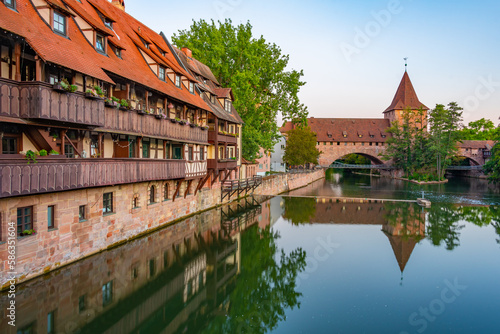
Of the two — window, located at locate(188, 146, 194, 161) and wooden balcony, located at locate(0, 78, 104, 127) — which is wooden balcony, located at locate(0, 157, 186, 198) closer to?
wooden balcony, located at locate(0, 78, 104, 127)

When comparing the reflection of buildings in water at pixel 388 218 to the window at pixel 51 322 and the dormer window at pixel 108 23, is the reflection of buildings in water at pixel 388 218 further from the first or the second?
the dormer window at pixel 108 23

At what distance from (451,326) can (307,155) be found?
4634cm

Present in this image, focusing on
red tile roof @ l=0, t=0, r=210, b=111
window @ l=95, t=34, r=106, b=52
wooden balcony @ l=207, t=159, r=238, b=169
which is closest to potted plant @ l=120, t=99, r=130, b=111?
red tile roof @ l=0, t=0, r=210, b=111

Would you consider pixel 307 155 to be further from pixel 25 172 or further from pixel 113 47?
pixel 25 172

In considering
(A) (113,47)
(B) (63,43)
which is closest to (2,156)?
(B) (63,43)

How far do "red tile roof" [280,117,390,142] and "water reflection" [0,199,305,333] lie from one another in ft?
185

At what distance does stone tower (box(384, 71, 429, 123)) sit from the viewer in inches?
2778

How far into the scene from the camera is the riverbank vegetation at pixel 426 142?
5734 cm

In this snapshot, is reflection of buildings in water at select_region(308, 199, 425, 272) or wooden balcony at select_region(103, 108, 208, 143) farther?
reflection of buildings in water at select_region(308, 199, 425, 272)

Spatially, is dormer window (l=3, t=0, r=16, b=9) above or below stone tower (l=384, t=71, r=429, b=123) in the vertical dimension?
below

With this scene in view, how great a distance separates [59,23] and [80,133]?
3.72m

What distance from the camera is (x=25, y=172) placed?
31.2ft

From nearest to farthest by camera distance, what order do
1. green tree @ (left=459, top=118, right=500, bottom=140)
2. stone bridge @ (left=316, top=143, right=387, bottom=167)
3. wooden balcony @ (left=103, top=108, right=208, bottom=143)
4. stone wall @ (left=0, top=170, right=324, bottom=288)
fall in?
stone wall @ (left=0, top=170, right=324, bottom=288), wooden balcony @ (left=103, top=108, right=208, bottom=143), stone bridge @ (left=316, top=143, right=387, bottom=167), green tree @ (left=459, top=118, right=500, bottom=140)

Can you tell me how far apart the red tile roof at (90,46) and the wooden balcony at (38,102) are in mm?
917
